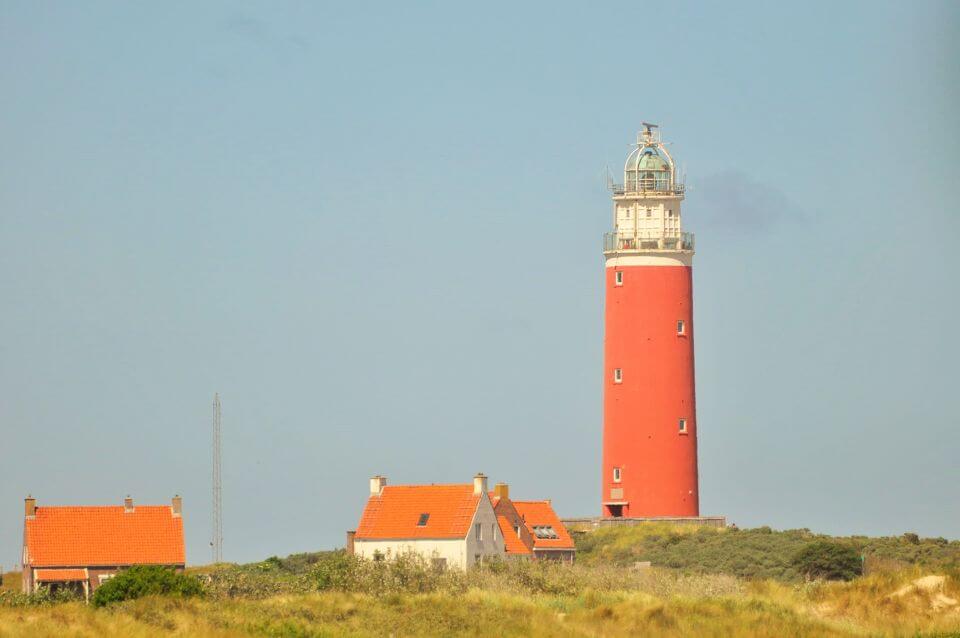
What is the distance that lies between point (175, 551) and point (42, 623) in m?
18.0

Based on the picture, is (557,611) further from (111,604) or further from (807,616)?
(111,604)

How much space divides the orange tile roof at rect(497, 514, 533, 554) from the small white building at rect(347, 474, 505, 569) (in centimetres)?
29

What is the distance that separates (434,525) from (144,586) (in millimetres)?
13638

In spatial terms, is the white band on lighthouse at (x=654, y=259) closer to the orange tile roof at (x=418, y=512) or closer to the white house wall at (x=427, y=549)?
the orange tile roof at (x=418, y=512)

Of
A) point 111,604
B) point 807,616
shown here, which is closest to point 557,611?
point 807,616

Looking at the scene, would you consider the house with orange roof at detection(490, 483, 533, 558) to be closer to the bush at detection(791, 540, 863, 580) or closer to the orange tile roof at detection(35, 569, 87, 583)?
the bush at detection(791, 540, 863, 580)

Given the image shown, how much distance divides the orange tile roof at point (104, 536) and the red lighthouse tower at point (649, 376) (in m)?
14.9

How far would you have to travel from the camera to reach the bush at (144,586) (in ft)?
148

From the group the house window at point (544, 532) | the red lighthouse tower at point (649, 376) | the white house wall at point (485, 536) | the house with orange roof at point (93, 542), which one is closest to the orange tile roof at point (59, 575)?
the house with orange roof at point (93, 542)

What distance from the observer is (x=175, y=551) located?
56969 millimetres

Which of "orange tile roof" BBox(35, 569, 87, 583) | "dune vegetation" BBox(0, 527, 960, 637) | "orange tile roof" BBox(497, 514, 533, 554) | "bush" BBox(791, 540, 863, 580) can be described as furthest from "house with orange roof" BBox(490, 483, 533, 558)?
"orange tile roof" BBox(35, 569, 87, 583)

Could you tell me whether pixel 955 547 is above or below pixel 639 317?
below

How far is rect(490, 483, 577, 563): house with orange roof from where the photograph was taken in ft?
195

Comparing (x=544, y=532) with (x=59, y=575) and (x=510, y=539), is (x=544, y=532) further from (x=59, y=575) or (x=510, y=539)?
(x=59, y=575)
